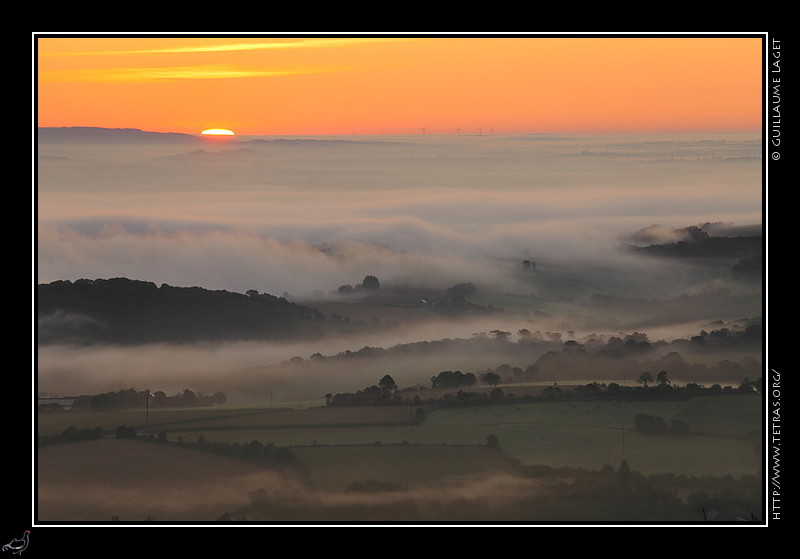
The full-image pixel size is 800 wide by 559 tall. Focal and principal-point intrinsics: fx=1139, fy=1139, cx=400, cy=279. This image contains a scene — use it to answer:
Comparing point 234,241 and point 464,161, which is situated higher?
point 464,161

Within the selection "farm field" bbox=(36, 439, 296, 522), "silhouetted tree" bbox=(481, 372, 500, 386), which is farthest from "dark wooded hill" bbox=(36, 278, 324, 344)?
"silhouetted tree" bbox=(481, 372, 500, 386)

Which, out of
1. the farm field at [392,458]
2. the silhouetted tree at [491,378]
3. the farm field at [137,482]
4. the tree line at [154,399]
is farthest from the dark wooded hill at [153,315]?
the silhouetted tree at [491,378]

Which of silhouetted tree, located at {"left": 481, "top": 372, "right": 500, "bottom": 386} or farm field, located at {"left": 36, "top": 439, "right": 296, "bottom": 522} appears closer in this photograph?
farm field, located at {"left": 36, "top": 439, "right": 296, "bottom": 522}

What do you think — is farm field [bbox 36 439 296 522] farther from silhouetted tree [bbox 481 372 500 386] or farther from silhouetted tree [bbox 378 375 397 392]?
silhouetted tree [bbox 481 372 500 386]

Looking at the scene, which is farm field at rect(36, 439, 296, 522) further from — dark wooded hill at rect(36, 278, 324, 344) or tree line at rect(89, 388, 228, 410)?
dark wooded hill at rect(36, 278, 324, 344)

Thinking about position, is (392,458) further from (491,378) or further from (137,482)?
(137,482)

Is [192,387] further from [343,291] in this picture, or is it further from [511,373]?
[511,373]
